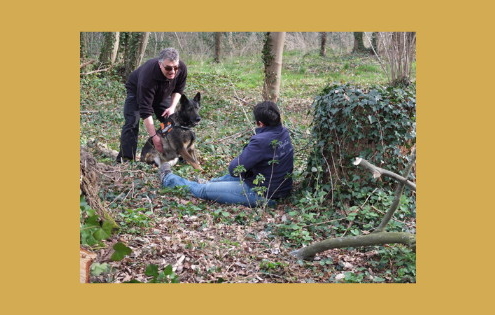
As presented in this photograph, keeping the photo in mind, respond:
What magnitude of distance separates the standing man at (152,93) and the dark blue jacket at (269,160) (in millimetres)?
2081

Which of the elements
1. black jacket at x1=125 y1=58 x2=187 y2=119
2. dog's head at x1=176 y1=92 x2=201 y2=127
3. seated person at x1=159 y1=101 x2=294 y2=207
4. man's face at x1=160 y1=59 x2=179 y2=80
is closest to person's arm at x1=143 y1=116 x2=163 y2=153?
black jacket at x1=125 y1=58 x2=187 y2=119

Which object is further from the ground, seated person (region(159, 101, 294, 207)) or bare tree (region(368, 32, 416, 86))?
bare tree (region(368, 32, 416, 86))

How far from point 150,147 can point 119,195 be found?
2.31m

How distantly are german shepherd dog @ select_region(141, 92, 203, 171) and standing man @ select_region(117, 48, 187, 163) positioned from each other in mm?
130

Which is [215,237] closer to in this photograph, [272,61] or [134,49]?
[272,61]

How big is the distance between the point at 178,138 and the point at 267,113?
250 cm

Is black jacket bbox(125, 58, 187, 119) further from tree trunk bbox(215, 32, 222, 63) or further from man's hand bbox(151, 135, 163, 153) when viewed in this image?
tree trunk bbox(215, 32, 222, 63)

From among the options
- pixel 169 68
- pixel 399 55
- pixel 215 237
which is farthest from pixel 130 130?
pixel 399 55

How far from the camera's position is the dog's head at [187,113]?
8430 millimetres

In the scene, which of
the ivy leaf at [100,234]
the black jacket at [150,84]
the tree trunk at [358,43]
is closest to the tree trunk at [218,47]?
the tree trunk at [358,43]

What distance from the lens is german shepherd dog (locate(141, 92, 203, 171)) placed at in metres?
8.25

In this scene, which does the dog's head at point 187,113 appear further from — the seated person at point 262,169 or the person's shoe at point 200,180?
the seated person at point 262,169

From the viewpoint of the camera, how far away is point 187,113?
845cm

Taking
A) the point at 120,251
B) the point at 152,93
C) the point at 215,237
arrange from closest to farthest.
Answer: the point at 120,251
the point at 215,237
the point at 152,93
